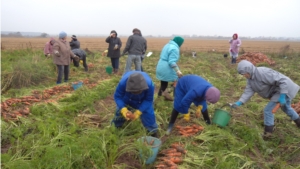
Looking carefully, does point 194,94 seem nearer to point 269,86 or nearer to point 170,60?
point 269,86

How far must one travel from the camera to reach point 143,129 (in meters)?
3.56

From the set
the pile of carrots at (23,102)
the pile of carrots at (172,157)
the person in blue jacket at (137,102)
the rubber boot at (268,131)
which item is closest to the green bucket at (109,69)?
the pile of carrots at (23,102)

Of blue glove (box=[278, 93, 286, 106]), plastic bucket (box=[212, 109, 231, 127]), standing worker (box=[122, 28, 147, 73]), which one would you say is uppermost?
standing worker (box=[122, 28, 147, 73])

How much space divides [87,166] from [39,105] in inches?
101

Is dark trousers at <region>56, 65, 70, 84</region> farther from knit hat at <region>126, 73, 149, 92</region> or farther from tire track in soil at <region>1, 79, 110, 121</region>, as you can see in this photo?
knit hat at <region>126, 73, 149, 92</region>

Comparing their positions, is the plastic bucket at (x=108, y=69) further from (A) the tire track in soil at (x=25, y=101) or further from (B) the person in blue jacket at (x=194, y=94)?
(B) the person in blue jacket at (x=194, y=94)

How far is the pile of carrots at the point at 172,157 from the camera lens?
2.74 meters

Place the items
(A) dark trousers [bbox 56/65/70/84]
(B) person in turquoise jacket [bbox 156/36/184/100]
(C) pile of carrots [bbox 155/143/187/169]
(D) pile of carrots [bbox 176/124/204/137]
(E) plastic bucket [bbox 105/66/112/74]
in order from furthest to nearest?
(E) plastic bucket [bbox 105/66/112/74]
(A) dark trousers [bbox 56/65/70/84]
(B) person in turquoise jacket [bbox 156/36/184/100]
(D) pile of carrots [bbox 176/124/204/137]
(C) pile of carrots [bbox 155/143/187/169]

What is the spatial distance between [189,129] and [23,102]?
3770mm

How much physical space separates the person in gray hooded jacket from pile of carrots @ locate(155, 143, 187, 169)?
150 cm

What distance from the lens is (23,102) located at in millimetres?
5016

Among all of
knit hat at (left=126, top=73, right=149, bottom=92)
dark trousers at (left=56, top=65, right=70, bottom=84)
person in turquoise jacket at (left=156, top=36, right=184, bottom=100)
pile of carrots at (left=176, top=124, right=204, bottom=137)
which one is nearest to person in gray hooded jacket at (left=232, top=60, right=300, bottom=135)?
pile of carrots at (left=176, top=124, right=204, bottom=137)

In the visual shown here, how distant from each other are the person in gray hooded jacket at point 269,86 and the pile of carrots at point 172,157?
1.50m

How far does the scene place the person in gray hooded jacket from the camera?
11.5ft
